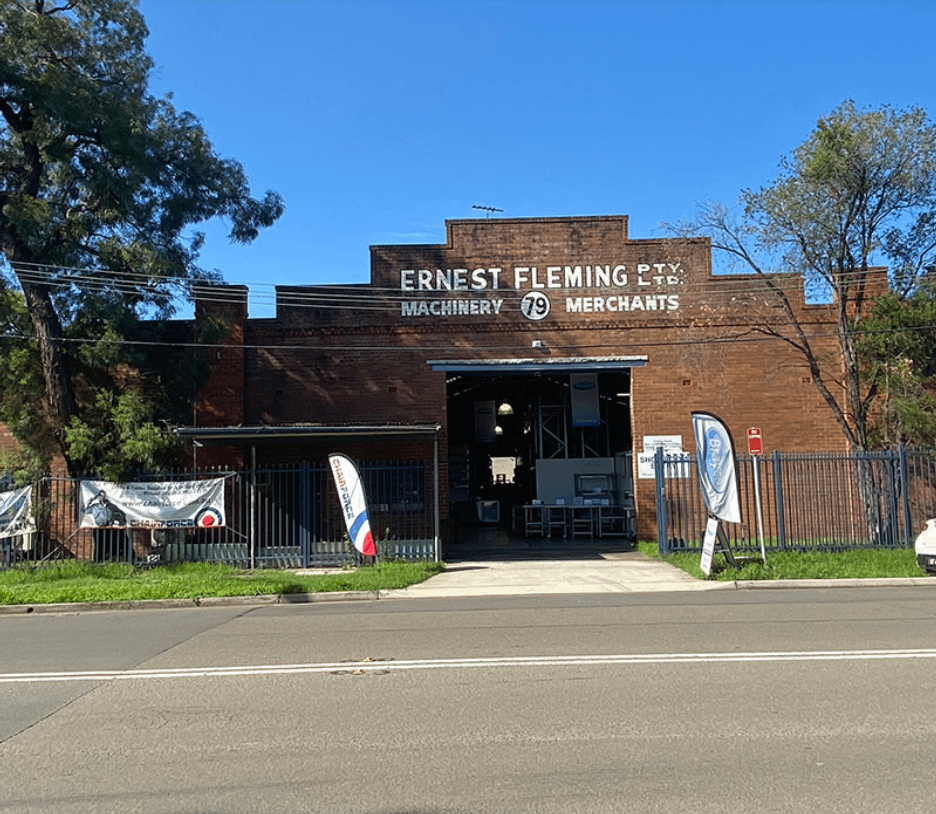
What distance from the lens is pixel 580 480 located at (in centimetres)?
2441

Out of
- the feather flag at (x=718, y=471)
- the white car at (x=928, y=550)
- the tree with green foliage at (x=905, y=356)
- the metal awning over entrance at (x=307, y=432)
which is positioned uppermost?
the tree with green foliage at (x=905, y=356)

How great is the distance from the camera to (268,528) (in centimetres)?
1959

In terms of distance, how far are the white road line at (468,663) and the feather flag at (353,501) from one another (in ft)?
25.7

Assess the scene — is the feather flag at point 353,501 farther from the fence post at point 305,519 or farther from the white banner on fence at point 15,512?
the white banner on fence at point 15,512

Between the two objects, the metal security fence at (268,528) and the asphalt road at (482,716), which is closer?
the asphalt road at (482,716)

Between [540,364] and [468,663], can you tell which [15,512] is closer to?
[540,364]

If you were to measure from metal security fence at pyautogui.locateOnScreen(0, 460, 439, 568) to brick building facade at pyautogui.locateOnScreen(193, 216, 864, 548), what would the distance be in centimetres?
98

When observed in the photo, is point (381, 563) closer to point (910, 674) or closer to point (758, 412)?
point (758, 412)

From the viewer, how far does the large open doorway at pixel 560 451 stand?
23344 millimetres

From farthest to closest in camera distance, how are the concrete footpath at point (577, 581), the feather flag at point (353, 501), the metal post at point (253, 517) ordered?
1. the metal post at point (253, 517)
2. the feather flag at point (353, 501)
3. the concrete footpath at point (577, 581)

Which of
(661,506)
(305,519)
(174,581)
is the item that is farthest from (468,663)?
(661,506)

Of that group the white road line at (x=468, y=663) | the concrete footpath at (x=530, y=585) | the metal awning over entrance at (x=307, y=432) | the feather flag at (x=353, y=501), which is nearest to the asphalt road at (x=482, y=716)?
the white road line at (x=468, y=663)

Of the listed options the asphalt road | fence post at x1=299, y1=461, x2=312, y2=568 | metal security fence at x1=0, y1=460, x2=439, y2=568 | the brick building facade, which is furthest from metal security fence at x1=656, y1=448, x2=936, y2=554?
fence post at x1=299, y1=461, x2=312, y2=568

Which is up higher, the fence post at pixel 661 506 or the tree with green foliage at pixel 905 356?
the tree with green foliage at pixel 905 356
